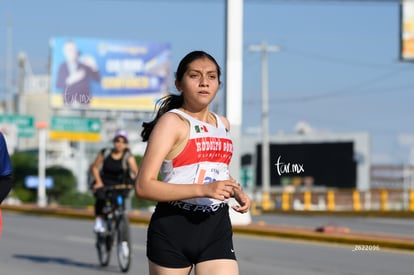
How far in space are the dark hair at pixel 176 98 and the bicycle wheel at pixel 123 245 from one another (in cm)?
892

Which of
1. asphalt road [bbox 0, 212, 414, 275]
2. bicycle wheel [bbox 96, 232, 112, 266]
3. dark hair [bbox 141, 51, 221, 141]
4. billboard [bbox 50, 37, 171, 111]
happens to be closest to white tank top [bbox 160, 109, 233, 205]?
dark hair [bbox 141, 51, 221, 141]

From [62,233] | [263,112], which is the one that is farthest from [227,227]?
[263,112]

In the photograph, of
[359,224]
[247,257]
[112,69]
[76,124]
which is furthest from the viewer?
[112,69]

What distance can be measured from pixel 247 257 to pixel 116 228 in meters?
2.88

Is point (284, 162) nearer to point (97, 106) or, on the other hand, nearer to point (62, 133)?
point (62, 133)

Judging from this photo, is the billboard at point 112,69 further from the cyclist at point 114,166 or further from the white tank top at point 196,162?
A: the white tank top at point 196,162

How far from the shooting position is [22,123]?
60.1 metres

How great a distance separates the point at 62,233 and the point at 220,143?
1934cm

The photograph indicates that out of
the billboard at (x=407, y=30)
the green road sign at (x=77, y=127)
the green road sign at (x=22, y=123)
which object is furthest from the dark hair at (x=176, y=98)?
the billboard at (x=407, y=30)

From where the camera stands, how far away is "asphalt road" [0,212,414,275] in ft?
50.2

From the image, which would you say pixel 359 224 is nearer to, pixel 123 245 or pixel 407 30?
pixel 123 245

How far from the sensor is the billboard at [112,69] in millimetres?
64438

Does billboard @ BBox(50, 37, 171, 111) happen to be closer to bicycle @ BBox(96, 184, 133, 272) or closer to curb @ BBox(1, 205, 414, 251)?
curb @ BBox(1, 205, 414, 251)

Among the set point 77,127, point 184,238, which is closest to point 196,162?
point 184,238
